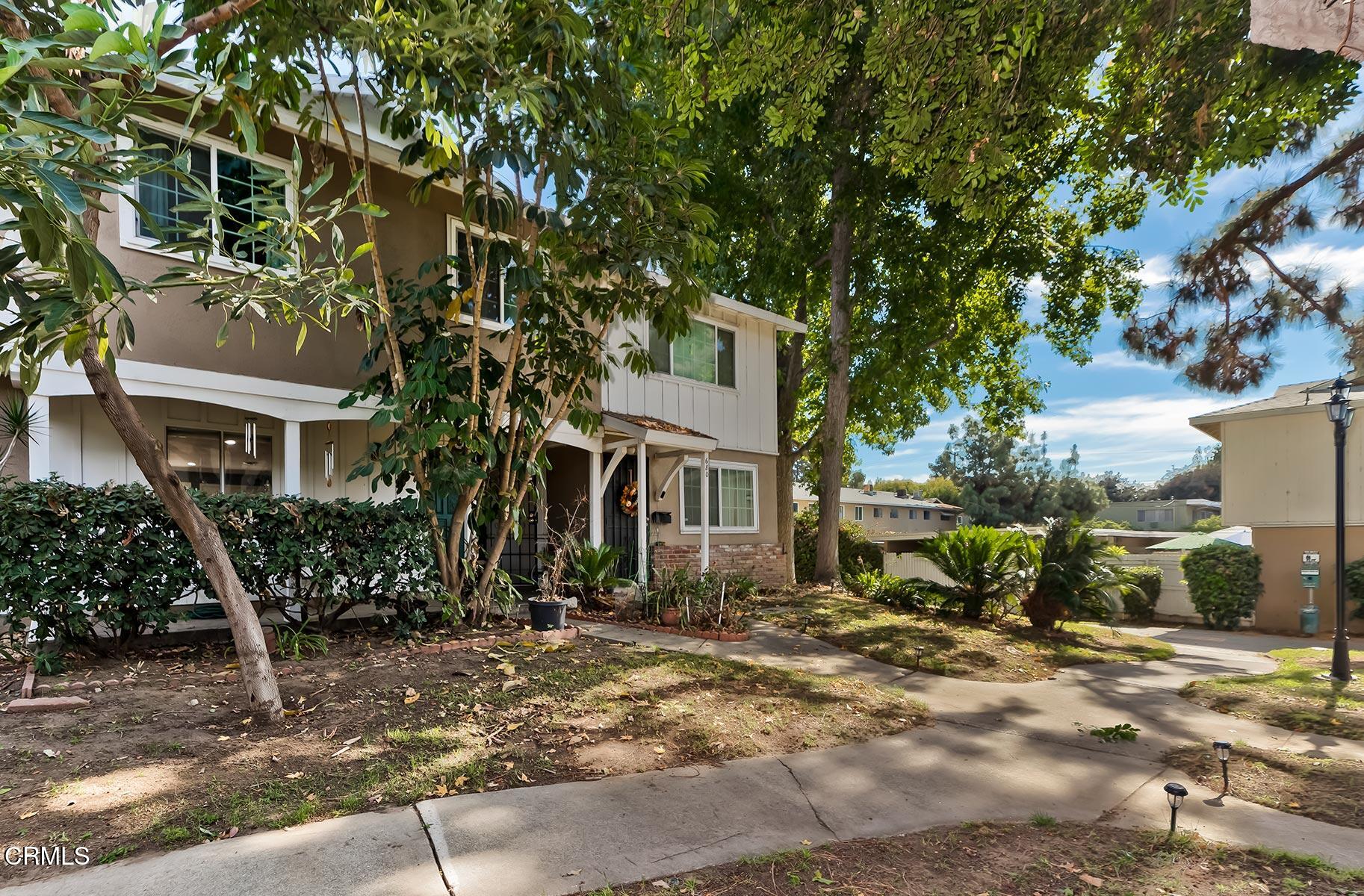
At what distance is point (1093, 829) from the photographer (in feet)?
13.7

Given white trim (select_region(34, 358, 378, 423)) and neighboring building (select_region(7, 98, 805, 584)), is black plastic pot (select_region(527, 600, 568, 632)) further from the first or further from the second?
white trim (select_region(34, 358, 378, 423))

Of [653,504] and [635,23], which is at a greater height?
[635,23]

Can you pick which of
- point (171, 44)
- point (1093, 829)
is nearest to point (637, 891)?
point (1093, 829)

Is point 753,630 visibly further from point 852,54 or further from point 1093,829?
point 852,54

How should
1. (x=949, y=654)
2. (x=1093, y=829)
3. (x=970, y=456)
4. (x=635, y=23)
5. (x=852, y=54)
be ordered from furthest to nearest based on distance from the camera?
(x=970, y=456) < (x=852, y=54) < (x=949, y=654) < (x=635, y=23) < (x=1093, y=829)

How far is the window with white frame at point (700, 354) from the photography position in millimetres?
13625

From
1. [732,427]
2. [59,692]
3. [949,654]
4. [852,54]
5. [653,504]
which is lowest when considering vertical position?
[949,654]

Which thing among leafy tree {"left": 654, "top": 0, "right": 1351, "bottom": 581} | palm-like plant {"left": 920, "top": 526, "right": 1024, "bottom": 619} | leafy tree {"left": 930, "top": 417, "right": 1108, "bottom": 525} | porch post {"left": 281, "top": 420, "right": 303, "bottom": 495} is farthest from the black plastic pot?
leafy tree {"left": 930, "top": 417, "right": 1108, "bottom": 525}

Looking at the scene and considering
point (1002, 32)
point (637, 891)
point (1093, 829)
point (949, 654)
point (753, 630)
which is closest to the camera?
point (637, 891)

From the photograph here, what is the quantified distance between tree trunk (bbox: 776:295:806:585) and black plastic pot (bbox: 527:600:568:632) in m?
9.39

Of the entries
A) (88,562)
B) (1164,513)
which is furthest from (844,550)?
(1164,513)

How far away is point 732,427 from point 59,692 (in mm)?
11566

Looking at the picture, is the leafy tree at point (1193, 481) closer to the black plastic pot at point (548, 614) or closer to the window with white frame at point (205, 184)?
the black plastic pot at point (548, 614)

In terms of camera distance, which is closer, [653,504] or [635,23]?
[635,23]
